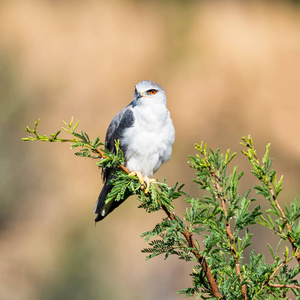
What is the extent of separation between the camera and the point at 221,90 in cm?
937

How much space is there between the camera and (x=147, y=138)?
2.93 meters

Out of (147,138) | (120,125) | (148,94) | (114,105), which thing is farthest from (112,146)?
(114,105)

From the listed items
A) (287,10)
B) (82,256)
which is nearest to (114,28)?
(287,10)

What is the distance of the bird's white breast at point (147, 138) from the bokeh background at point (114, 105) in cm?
361

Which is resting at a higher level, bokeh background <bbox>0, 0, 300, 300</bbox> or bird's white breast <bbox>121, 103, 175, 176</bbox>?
bokeh background <bbox>0, 0, 300, 300</bbox>

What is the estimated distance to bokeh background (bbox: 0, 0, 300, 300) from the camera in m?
6.93

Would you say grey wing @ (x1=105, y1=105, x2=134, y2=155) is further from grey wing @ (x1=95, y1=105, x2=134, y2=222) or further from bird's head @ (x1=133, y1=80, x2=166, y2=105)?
bird's head @ (x1=133, y1=80, x2=166, y2=105)

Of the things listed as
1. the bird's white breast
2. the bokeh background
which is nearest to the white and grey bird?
the bird's white breast

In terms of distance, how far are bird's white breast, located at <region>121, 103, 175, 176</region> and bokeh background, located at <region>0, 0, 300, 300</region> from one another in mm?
3607

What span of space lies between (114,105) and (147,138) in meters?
6.10

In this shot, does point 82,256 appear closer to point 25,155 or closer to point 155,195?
point 25,155

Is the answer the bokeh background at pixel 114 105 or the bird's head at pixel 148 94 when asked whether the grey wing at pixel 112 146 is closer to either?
the bird's head at pixel 148 94

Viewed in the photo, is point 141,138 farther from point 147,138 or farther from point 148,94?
point 148,94

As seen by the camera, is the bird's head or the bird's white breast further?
the bird's head
